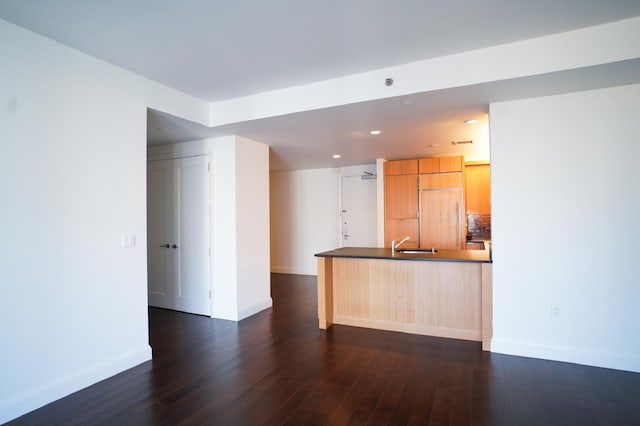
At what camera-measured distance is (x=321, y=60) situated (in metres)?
3.00

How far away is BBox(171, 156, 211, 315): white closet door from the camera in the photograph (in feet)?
15.5

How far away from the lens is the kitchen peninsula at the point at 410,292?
365 centimetres

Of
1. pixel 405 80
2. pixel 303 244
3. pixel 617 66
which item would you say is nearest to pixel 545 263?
pixel 617 66

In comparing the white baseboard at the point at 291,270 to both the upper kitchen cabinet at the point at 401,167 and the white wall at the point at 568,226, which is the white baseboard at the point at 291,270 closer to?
the upper kitchen cabinet at the point at 401,167

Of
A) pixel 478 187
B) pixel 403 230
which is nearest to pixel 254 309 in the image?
pixel 403 230

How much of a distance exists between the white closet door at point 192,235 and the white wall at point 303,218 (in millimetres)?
3436

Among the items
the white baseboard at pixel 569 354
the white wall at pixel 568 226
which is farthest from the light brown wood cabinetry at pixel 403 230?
the white baseboard at pixel 569 354

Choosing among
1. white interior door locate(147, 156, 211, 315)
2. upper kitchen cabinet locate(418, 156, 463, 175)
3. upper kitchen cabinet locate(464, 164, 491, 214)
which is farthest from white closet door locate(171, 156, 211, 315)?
upper kitchen cabinet locate(464, 164, 491, 214)

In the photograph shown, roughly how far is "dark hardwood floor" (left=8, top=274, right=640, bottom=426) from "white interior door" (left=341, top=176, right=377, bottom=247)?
372cm

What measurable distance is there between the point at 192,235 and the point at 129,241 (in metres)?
1.69

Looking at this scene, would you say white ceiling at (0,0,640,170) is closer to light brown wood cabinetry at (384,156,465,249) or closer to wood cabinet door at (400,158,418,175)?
light brown wood cabinetry at (384,156,465,249)

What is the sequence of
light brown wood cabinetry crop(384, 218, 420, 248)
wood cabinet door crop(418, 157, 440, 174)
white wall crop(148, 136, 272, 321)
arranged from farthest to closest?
light brown wood cabinetry crop(384, 218, 420, 248)
wood cabinet door crop(418, 157, 440, 174)
white wall crop(148, 136, 272, 321)

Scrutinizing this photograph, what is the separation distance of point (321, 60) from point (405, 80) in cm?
80

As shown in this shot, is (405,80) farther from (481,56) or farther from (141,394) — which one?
(141,394)
